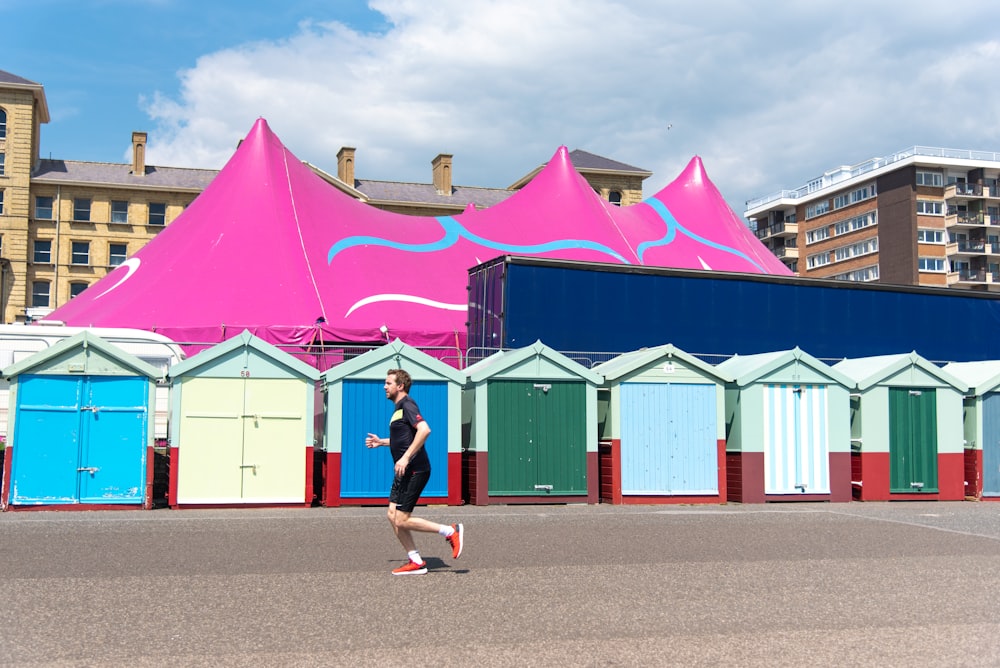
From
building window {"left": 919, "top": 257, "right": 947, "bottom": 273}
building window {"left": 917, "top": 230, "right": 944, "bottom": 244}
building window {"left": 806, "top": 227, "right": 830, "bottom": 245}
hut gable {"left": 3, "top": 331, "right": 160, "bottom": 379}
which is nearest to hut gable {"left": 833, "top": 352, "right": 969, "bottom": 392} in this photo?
hut gable {"left": 3, "top": 331, "right": 160, "bottom": 379}

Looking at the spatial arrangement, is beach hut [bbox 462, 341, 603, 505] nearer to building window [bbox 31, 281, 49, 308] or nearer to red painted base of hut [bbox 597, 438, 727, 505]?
red painted base of hut [bbox 597, 438, 727, 505]

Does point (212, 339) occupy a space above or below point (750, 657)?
above

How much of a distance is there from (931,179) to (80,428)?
254 feet

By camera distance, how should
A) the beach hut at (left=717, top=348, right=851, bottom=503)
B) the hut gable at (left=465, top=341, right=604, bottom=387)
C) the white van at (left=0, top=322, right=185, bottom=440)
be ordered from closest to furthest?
the hut gable at (left=465, top=341, right=604, bottom=387), the beach hut at (left=717, top=348, right=851, bottom=503), the white van at (left=0, top=322, right=185, bottom=440)

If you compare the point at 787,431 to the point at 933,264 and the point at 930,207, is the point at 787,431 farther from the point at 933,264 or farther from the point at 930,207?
the point at 933,264

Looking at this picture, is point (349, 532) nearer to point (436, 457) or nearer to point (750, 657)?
point (436, 457)

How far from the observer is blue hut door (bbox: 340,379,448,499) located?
54.0ft

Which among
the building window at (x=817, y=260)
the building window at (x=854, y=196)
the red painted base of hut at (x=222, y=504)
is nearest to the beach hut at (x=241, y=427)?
the red painted base of hut at (x=222, y=504)

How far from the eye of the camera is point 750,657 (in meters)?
6.04

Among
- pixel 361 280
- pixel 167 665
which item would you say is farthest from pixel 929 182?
pixel 167 665

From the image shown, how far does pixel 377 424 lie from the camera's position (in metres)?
16.7

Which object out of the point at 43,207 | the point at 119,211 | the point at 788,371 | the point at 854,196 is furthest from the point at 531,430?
the point at 854,196

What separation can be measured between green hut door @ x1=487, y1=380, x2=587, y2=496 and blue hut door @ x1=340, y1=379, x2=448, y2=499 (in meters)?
0.77

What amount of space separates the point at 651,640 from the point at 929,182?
8216cm
